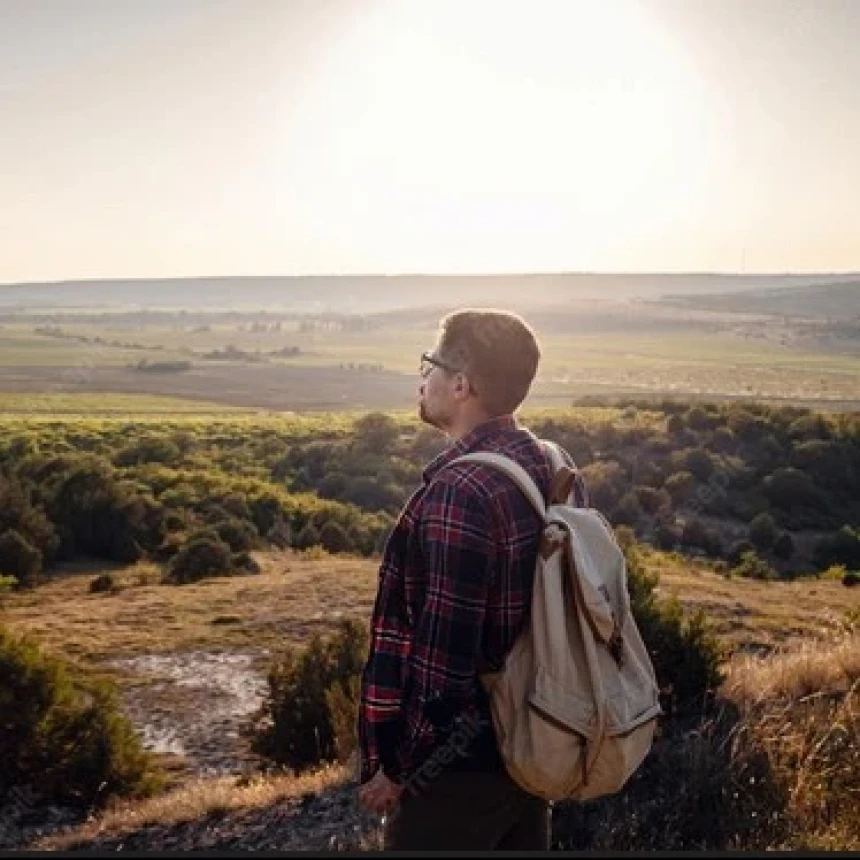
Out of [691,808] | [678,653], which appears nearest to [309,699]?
[678,653]

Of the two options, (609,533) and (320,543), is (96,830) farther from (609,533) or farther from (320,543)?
(320,543)

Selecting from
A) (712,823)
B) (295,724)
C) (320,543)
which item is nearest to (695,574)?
(320,543)

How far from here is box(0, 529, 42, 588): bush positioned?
2016cm

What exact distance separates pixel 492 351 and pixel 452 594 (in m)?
0.66

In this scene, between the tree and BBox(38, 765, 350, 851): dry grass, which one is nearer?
BBox(38, 765, 350, 851): dry grass

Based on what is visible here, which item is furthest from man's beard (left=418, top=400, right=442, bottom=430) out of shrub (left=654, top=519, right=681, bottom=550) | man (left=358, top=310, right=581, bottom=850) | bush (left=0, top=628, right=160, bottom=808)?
shrub (left=654, top=519, right=681, bottom=550)

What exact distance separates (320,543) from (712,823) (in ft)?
75.1

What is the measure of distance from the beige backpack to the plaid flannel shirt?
2.0 inches

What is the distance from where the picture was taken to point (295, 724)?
8953 millimetres

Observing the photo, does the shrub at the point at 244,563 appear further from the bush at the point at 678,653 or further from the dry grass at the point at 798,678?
the dry grass at the point at 798,678

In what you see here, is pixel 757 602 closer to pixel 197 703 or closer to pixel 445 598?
pixel 197 703

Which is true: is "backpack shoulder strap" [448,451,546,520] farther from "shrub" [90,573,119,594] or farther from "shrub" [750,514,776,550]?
"shrub" [750,514,776,550]

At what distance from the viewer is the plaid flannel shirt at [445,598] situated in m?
2.62

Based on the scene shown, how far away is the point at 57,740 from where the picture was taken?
834cm
